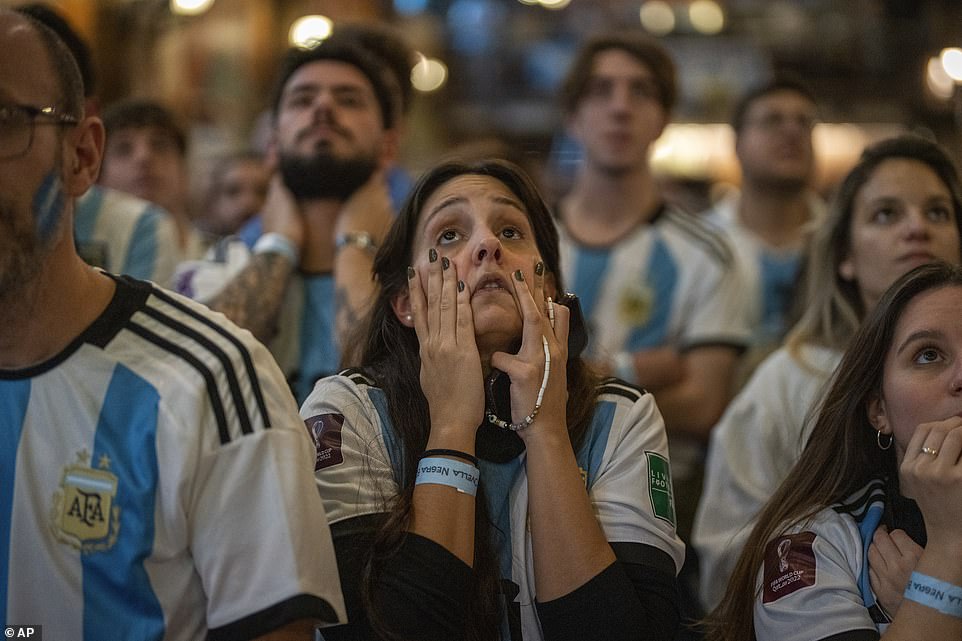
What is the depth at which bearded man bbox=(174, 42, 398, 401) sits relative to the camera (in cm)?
360

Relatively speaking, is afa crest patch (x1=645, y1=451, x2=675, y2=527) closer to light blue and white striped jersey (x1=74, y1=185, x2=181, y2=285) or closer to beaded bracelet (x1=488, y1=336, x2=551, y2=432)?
beaded bracelet (x1=488, y1=336, x2=551, y2=432)

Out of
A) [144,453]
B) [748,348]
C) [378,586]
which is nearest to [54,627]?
[144,453]

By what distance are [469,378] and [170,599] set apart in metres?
0.79

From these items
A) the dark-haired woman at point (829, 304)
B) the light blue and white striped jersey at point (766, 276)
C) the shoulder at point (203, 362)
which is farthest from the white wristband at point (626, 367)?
the shoulder at point (203, 362)

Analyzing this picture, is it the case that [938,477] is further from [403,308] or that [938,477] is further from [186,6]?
[186,6]

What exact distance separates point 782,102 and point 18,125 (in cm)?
430

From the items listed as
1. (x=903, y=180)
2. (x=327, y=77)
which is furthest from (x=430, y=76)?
(x=903, y=180)

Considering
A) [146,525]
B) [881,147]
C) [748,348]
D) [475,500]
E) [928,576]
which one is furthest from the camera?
[748,348]

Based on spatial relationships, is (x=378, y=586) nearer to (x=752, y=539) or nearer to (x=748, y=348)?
(x=752, y=539)

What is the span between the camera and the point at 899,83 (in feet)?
54.1

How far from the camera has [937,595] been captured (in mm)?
2014

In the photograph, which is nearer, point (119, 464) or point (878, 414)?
point (119, 464)

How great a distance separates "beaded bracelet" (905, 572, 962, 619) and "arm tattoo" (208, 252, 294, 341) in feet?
6.84

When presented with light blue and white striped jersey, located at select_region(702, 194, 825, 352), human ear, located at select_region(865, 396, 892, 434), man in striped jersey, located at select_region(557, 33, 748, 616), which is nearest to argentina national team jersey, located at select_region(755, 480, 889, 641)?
human ear, located at select_region(865, 396, 892, 434)
